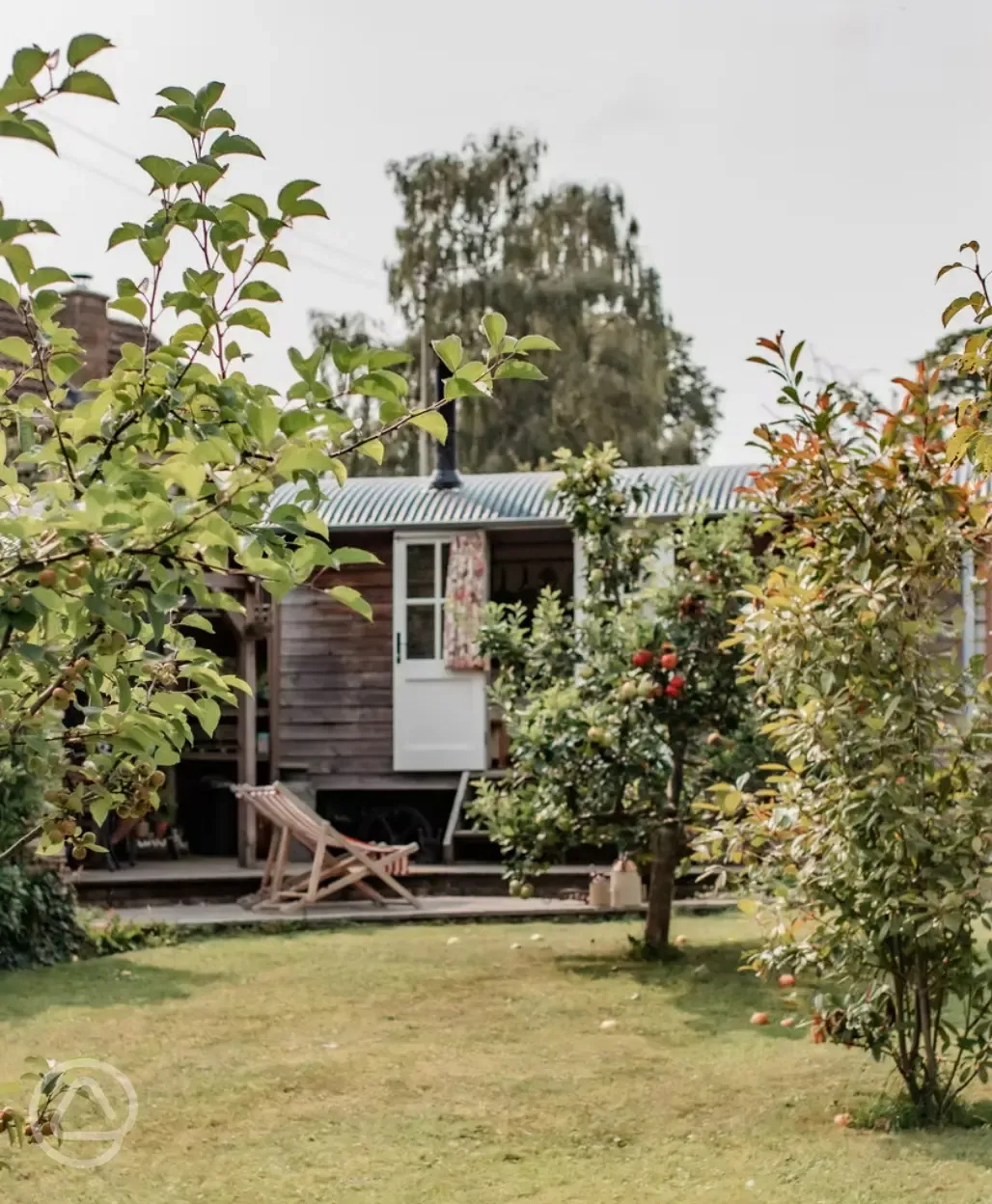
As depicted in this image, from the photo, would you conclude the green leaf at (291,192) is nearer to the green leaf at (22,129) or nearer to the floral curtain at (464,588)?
the green leaf at (22,129)

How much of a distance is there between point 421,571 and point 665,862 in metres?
5.98

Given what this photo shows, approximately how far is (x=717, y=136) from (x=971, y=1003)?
1110 cm

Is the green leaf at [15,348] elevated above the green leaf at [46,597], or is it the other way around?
the green leaf at [15,348]

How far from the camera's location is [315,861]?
10039mm

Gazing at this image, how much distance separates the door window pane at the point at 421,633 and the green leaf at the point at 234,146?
11.7 metres

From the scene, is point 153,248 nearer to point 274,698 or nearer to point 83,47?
point 83,47

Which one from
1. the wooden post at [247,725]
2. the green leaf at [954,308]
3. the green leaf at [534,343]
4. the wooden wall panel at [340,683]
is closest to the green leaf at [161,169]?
the green leaf at [534,343]

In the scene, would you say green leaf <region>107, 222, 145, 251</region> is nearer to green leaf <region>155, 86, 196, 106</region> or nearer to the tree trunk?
green leaf <region>155, 86, 196, 106</region>

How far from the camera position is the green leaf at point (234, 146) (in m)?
1.85

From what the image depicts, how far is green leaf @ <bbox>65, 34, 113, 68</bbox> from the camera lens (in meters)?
1.60

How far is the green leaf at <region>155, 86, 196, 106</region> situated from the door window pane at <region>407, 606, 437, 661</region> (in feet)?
38.4

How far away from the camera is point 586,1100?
17.0ft

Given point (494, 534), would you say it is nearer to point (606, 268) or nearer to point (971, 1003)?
point (971, 1003)

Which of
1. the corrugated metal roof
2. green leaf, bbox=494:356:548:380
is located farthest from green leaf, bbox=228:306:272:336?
the corrugated metal roof
